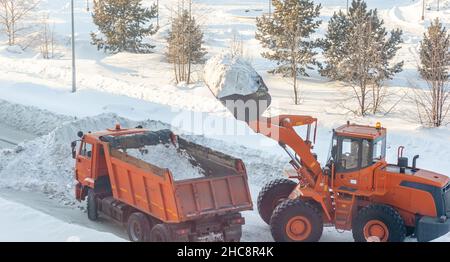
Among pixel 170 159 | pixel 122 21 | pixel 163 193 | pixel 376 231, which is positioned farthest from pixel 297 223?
pixel 122 21

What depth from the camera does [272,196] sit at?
540 inches

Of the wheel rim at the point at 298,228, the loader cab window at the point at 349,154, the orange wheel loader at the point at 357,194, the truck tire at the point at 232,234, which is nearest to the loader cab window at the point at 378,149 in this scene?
the orange wheel loader at the point at 357,194

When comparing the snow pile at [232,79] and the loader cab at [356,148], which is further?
the snow pile at [232,79]

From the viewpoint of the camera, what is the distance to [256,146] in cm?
2117

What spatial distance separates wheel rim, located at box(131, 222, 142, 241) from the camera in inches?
482

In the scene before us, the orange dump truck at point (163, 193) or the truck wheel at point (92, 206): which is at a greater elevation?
the orange dump truck at point (163, 193)

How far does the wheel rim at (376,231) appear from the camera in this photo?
11.6 metres

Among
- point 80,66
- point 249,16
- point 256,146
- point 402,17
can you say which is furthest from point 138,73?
point 402,17

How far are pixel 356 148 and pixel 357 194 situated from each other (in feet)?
3.13

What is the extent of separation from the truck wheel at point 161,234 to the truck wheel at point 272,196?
9.94 ft

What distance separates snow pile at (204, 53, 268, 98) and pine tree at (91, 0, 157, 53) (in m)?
30.3

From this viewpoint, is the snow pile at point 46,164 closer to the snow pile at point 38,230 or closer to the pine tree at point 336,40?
the snow pile at point 38,230

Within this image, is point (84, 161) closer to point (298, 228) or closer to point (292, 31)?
point (298, 228)
